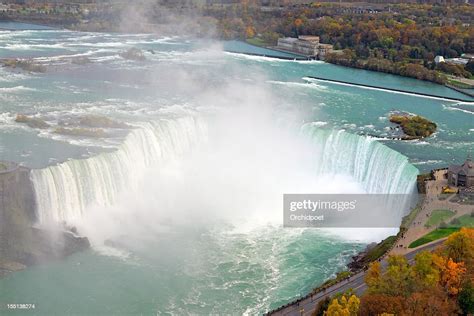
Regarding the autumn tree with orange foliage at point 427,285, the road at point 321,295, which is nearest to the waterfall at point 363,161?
the road at point 321,295

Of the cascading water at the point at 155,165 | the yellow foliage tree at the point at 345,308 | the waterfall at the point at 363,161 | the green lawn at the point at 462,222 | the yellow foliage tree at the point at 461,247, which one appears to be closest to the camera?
the yellow foliage tree at the point at 345,308

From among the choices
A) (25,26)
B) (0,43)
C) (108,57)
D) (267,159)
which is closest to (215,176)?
(267,159)

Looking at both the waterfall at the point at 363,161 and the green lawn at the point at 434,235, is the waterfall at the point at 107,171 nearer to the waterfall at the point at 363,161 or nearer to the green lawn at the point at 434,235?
the waterfall at the point at 363,161

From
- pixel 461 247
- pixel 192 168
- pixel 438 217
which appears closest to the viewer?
pixel 461 247

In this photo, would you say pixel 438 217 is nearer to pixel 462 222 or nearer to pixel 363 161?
pixel 462 222

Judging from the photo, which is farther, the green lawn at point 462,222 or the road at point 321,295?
the green lawn at point 462,222

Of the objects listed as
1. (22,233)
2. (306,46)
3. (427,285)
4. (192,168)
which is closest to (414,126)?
(192,168)

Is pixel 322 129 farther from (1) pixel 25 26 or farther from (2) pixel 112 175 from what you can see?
(1) pixel 25 26
